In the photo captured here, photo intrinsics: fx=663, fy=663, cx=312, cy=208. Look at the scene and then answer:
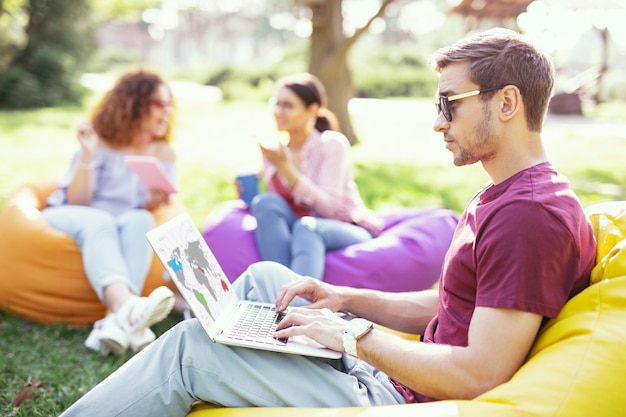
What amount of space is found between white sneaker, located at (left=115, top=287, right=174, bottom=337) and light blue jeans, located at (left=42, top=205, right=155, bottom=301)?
11.2 inches

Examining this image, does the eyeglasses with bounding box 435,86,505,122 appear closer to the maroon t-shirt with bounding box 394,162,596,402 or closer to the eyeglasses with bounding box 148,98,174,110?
the maroon t-shirt with bounding box 394,162,596,402

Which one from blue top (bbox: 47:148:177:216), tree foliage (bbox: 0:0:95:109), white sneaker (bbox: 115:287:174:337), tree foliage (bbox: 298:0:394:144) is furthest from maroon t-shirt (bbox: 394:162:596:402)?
tree foliage (bbox: 0:0:95:109)

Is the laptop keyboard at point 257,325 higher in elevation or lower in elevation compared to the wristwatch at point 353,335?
lower

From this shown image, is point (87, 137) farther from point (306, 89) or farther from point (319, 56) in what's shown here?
point (319, 56)

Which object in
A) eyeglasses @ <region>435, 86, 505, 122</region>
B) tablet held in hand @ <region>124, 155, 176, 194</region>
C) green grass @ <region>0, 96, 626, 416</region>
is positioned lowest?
green grass @ <region>0, 96, 626, 416</region>

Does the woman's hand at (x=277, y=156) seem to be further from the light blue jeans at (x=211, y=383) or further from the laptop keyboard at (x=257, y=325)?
the light blue jeans at (x=211, y=383)

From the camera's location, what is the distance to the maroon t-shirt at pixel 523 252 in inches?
60.4

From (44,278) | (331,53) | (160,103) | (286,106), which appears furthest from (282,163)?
(331,53)

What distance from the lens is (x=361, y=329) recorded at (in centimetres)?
174

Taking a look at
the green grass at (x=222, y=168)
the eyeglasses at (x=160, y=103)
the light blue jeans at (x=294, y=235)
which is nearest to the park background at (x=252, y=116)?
the green grass at (x=222, y=168)

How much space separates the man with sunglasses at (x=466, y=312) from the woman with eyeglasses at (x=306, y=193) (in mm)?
1738

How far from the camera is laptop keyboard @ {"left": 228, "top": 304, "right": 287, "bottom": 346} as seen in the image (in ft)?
5.90

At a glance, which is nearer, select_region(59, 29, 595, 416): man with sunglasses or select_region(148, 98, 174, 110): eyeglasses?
select_region(59, 29, 595, 416): man with sunglasses

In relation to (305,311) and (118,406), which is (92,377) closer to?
(118,406)
